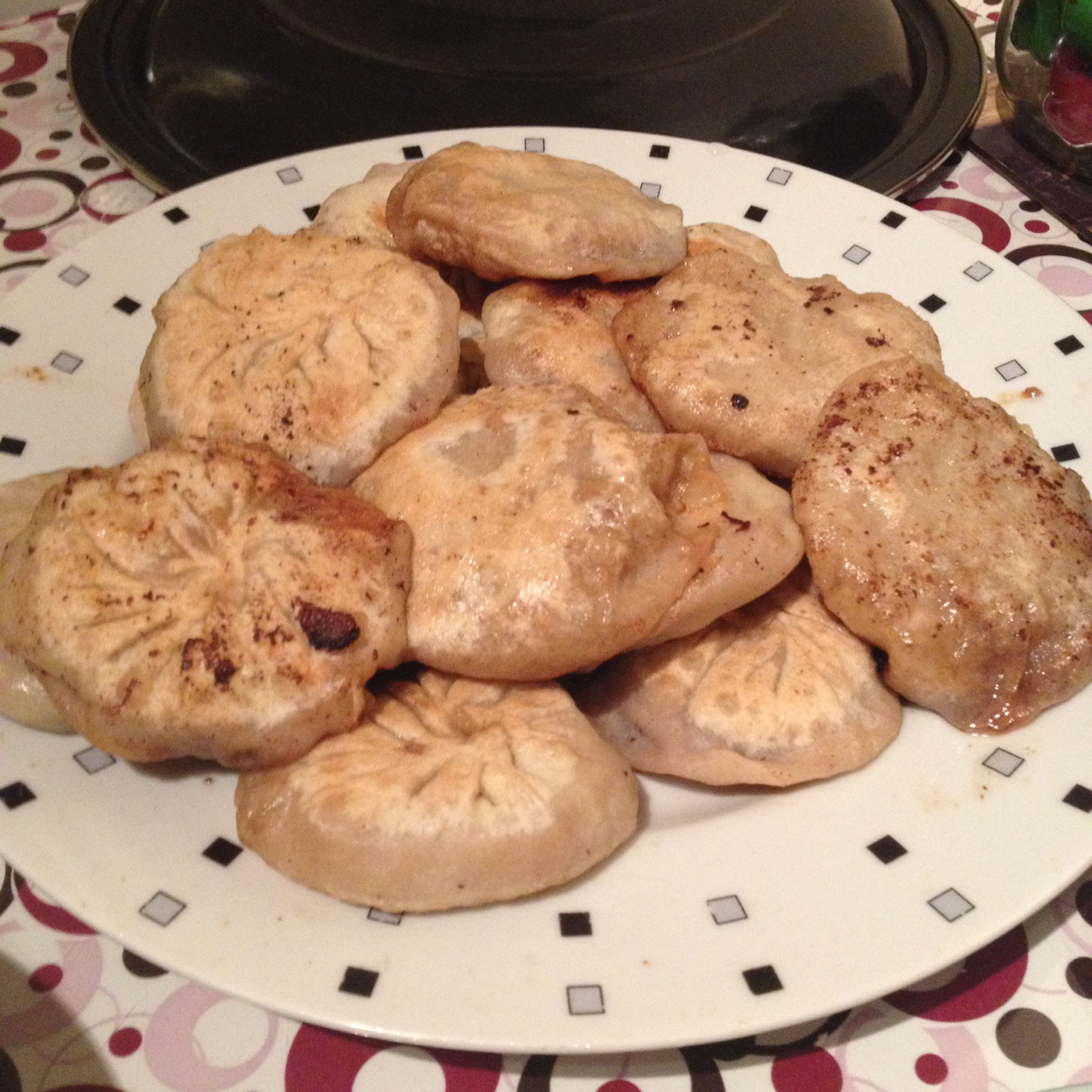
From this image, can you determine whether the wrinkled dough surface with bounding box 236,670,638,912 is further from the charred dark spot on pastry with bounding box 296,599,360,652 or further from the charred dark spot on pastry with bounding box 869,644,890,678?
the charred dark spot on pastry with bounding box 869,644,890,678

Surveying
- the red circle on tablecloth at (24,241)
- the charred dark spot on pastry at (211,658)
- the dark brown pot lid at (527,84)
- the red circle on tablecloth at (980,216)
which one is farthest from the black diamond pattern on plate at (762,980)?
the red circle on tablecloth at (24,241)

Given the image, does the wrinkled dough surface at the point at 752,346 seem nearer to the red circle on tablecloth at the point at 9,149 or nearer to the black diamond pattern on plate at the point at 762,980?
the black diamond pattern on plate at the point at 762,980

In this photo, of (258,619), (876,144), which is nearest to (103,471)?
(258,619)

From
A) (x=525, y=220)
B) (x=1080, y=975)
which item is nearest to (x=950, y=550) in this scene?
(x=1080, y=975)

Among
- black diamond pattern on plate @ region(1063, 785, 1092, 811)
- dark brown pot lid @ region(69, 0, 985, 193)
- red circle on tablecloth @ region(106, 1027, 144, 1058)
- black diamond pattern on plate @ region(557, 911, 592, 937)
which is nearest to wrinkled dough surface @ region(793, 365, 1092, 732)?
black diamond pattern on plate @ region(1063, 785, 1092, 811)

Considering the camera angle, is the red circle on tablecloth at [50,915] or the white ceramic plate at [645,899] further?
the red circle on tablecloth at [50,915]

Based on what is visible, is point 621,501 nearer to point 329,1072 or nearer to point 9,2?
point 329,1072

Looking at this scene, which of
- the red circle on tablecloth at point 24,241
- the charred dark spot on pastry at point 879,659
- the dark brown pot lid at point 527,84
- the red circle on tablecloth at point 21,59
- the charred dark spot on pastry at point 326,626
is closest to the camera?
the charred dark spot on pastry at point 326,626
